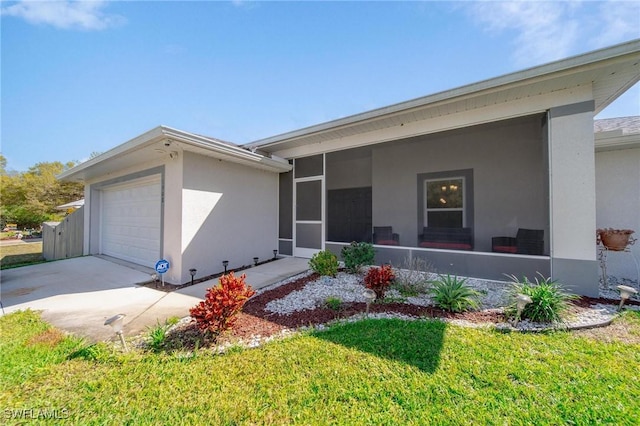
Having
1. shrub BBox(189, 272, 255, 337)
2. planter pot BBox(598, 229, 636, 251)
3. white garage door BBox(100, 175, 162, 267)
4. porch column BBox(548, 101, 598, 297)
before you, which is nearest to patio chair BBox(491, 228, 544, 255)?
porch column BBox(548, 101, 598, 297)

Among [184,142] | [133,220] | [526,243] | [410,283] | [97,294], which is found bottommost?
[97,294]

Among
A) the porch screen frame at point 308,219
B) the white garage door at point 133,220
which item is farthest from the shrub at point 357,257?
the white garage door at point 133,220

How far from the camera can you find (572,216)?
455cm

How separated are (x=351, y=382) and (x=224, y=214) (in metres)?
5.36

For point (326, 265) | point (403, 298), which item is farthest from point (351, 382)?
point (326, 265)

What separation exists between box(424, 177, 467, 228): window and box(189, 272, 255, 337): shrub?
632cm

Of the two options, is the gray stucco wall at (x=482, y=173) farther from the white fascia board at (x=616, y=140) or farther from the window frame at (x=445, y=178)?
the white fascia board at (x=616, y=140)

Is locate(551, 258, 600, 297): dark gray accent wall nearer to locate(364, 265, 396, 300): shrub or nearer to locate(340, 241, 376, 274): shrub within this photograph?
locate(364, 265, 396, 300): shrub

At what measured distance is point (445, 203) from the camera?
24.5 feet

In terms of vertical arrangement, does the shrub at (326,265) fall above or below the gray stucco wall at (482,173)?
below

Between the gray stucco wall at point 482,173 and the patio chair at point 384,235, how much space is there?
0.34 metres

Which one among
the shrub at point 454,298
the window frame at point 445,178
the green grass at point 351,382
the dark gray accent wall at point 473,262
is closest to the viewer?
the green grass at point 351,382

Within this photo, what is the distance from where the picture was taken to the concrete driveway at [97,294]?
3746mm

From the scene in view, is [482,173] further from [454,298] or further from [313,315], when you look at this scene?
[313,315]
